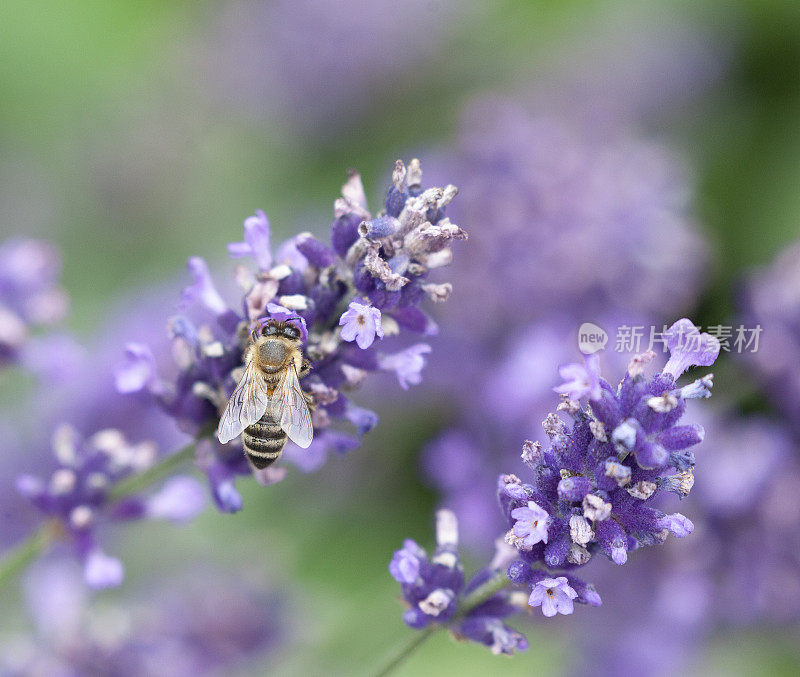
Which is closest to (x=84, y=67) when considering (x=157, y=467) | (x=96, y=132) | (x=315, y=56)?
(x=96, y=132)

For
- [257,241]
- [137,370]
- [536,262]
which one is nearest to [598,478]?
[257,241]

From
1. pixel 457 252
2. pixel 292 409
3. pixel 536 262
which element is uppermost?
pixel 457 252

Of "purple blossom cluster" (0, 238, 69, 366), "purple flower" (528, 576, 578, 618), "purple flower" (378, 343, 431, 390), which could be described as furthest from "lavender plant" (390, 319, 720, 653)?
"purple blossom cluster" (0, 238, 69, 366)

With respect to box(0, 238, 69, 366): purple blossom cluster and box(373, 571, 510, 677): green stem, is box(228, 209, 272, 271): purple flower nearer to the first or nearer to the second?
box(373, 571, 510, 677): green stem

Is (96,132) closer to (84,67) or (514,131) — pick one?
(84,67)

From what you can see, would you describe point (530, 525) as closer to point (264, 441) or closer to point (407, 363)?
point (407, 363)

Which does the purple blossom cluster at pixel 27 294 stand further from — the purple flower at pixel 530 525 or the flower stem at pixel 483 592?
the purple flower at pixel 530 525

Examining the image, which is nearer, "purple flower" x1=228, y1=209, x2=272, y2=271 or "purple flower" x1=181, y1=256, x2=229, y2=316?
"purple flower" x1=228, y1=209, x2=272, y2=271

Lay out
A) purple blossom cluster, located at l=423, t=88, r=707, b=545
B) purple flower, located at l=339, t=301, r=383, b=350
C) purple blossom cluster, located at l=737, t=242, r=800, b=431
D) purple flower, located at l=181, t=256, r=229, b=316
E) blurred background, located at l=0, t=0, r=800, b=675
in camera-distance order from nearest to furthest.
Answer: purple flower, located at l=339, t=301, r=383, b=350 < purple flower, located at l=181, t=256, r=229, b=316 < purple blossom cluster, located at l=737, t=242, r=800, b=431 < blurred background, located at l=0, t=0, r=800, b=675 < purple blossom cluster, located at l=423, t=88, r=707, b=545

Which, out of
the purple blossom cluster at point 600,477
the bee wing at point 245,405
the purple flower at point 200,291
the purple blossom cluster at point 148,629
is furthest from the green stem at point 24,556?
the purple blossom cluster at point 600,477
